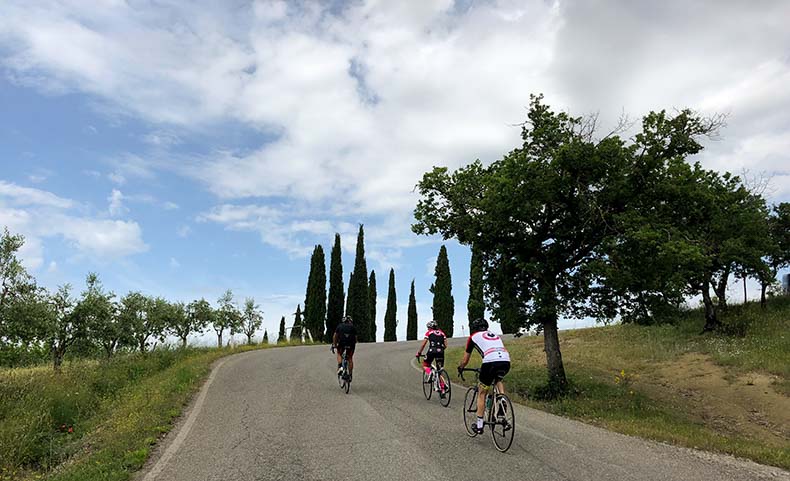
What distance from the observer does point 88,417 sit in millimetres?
13789

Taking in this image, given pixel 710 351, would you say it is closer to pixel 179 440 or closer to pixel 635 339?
pixel 635 339

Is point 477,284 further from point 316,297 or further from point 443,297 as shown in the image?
point 443,297

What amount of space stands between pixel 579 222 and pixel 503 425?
374 inches

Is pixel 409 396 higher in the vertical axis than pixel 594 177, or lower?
lower

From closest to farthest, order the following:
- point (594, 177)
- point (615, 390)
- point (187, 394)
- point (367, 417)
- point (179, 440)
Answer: point (179, 440), point (367, 417), point (187, 394), point (594, 177), point (615, 390)

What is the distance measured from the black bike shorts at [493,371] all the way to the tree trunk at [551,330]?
729cm

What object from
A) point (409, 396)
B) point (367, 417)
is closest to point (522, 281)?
point (409, 396)

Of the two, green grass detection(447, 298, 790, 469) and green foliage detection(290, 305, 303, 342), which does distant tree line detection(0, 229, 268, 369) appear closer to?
green foliage detection(290, 305, 303, 342)

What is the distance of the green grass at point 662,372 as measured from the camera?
10266 mm

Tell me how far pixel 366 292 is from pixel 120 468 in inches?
2039

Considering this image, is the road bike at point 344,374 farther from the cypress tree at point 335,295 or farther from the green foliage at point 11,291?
the cypress tree at point 335,295

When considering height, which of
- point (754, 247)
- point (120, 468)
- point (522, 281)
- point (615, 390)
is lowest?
point (615, 390)

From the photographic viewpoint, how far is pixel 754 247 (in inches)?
991

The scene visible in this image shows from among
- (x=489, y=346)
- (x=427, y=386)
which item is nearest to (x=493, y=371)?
(x=489, y=346)
